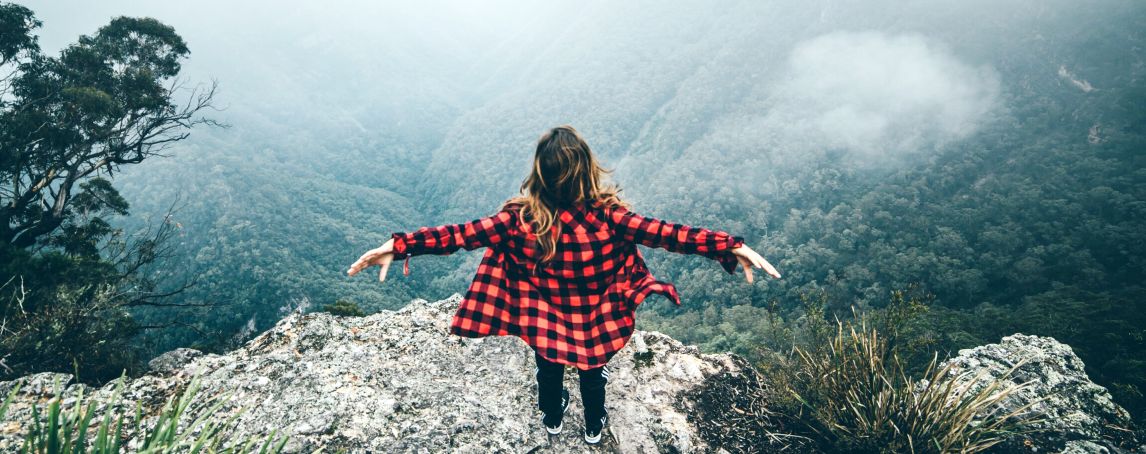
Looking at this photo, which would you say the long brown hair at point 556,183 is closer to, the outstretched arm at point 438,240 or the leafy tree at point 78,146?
the outstretched arm at point 438,240

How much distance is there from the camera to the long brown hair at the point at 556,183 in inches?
82.3

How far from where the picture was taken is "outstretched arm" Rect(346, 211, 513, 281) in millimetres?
2023

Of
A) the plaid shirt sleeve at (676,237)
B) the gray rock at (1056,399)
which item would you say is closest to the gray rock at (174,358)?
the plaid shirt sleeve at (676,237)

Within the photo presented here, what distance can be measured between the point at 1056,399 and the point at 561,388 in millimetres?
3009

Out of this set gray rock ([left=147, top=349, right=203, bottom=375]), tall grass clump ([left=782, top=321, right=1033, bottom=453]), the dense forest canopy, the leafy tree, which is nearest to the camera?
tall grass clump ([left=782, top=321, right=1033, bottom=453])

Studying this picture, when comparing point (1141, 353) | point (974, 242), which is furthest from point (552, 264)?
point (974, 242)

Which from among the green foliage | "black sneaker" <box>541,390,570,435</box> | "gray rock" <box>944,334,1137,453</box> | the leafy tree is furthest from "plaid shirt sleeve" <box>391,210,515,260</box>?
the leafy tree

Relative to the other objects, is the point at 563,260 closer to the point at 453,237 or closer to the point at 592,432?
the point at 453,237

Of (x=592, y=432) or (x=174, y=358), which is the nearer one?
(x=592, y=432)

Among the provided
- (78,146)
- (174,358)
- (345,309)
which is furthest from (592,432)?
(78,146)

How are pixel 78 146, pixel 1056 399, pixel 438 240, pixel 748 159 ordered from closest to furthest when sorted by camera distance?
pixel 438 240
pixel 1056 399
pixel 78 146
pixel 748 159

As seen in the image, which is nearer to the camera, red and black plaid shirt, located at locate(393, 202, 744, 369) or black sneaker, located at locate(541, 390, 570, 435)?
red and black plaid shirt, located at locate(393, 202, 744, 369)

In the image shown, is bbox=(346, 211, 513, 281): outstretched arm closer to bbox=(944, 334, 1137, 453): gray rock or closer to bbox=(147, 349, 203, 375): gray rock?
bbox=(944, 334, 1137, 453): gray rock

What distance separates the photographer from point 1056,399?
2.69m
